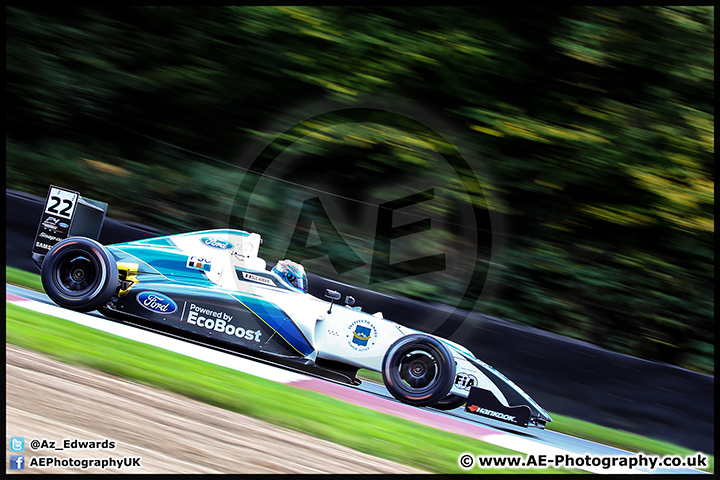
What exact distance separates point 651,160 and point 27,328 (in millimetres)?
7104

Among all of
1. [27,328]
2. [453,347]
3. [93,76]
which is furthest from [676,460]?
[93,76]

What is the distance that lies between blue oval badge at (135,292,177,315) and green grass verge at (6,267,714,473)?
42cm

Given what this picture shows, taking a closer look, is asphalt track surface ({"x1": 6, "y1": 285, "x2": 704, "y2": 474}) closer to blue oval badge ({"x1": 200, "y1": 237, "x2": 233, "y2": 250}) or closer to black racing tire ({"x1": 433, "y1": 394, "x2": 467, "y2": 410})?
black racing tire ({"x1": 433, "y1": 394, "x2": 467, "y2": 410})

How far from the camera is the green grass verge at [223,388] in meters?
4.45

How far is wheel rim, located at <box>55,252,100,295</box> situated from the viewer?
4.93m

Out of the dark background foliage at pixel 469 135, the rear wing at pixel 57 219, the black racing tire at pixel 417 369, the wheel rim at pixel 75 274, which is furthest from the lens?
the dark background foliage at pixel 469 135

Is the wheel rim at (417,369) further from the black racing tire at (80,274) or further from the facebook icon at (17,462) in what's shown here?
the facebook icon at (17,462)

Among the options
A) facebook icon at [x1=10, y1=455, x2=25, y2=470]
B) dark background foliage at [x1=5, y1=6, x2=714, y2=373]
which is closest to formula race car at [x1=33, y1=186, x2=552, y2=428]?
facebook icon at [x1=10, y1=455, x2=25, y2=470]

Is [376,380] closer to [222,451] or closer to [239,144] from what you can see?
[222,451]

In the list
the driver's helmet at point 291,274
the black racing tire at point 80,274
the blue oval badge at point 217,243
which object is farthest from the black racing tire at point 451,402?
the black racing tire at point 80,274

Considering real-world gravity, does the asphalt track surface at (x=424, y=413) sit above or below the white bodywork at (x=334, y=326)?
below

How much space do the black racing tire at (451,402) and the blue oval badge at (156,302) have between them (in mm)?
2241

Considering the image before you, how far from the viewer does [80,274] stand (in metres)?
4.97

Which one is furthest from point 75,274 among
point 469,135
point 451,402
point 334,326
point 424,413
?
point 469,135
